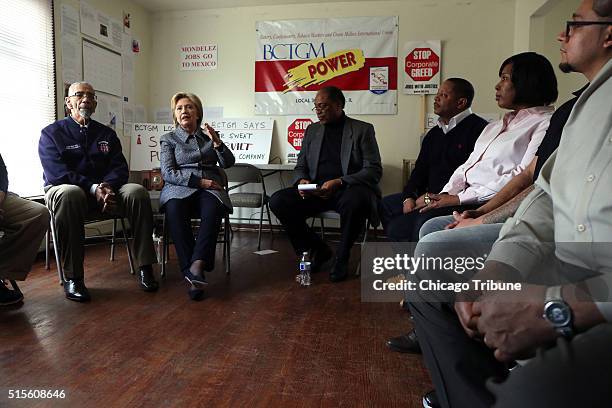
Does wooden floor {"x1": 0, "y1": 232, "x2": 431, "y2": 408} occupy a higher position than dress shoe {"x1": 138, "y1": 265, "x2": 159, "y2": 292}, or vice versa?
dress shoe {"x1": 138, "y1": 265, "x2": 159, "y2": 292}

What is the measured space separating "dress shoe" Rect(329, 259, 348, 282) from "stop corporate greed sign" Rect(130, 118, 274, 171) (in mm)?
2080

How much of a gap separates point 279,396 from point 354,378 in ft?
0.95

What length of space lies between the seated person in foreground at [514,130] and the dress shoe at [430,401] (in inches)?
32.6

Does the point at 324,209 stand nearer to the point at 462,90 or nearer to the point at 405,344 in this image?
the point at 462,90

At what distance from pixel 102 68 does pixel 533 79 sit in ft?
12.7

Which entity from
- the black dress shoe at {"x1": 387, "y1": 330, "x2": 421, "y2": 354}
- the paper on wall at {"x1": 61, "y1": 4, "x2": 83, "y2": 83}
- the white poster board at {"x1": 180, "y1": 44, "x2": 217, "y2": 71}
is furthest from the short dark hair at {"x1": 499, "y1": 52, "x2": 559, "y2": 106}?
the white poster board at {"x1": 180, "y1": 44, "x2": 217, "y2": 71}

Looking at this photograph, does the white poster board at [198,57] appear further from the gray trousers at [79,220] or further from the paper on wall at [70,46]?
the gray trousers at [79,220]

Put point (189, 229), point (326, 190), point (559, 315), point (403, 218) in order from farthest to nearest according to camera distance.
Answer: point (326, 190)
point (189, 229)
point (403, 218)
point (559, 315)

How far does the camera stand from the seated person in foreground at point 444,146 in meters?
2.29

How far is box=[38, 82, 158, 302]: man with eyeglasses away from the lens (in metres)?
2.36

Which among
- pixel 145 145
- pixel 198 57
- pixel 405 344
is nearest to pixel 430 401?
pixel 405 344

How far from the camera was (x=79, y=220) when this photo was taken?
2398mm

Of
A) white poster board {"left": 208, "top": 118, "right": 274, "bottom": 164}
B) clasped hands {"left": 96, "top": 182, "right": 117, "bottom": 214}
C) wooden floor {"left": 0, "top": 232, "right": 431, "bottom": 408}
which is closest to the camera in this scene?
wooden floor {"left": 0, "top": 232, "right": 431, "bottom": 408}

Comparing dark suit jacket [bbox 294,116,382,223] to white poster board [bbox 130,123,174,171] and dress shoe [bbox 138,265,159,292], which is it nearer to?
dress shoe [bbox 138,265,159,292]
